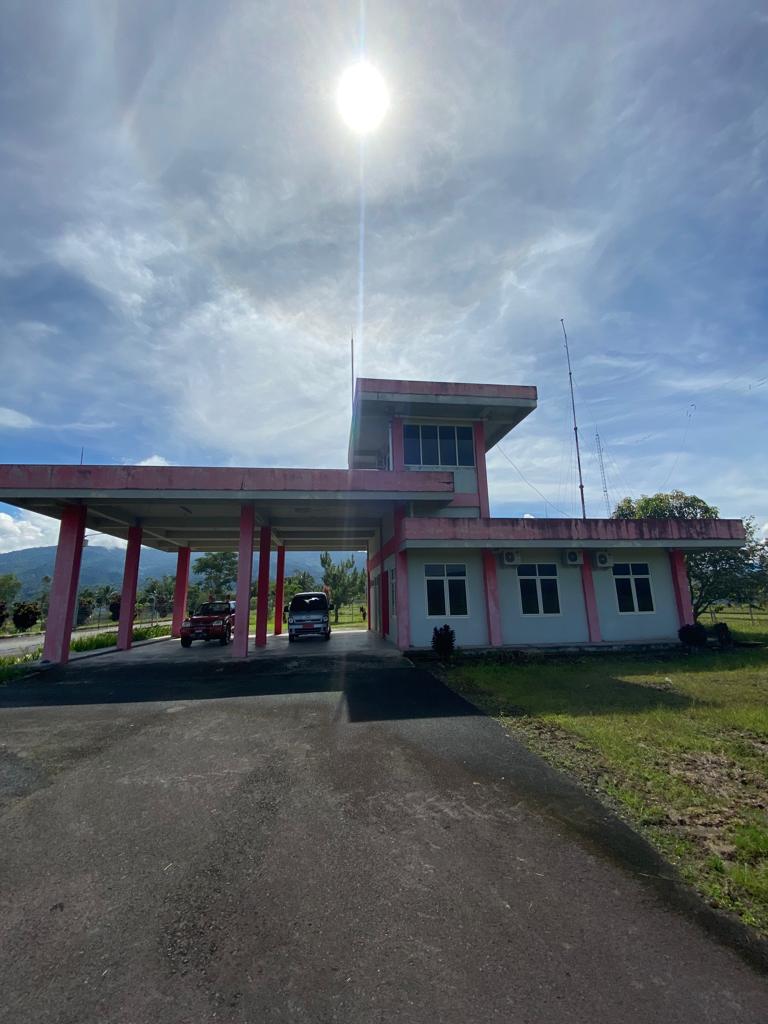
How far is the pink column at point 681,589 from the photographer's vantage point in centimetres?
1644

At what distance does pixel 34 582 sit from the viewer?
19788 centimetres

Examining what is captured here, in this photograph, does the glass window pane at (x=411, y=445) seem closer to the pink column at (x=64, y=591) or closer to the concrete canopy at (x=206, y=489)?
the concrete canopy at (x=206, y=489)

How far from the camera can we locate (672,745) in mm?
6074

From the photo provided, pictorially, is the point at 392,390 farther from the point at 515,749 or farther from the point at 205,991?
the point at 205,991

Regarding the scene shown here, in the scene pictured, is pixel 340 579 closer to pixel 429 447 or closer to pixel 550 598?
pixel 429 447

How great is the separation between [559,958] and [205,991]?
2041mm

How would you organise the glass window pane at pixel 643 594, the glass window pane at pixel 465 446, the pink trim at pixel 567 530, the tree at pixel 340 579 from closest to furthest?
the pink trim at pixel 567 530
the glass window pane at pixel 643 594
the glass window pane at pixel 465 446
the tree at pixel 340 579

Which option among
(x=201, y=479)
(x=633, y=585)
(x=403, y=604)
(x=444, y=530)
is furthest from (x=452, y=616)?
(x=201, y=479)

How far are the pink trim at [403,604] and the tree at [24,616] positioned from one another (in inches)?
1181

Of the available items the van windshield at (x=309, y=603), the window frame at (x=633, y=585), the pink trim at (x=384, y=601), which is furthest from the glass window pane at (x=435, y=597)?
the van windshield at (x=309, y=603)

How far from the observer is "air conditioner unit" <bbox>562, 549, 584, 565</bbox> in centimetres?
1617

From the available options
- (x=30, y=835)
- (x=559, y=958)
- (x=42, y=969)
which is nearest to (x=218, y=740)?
(x=30, y=835)

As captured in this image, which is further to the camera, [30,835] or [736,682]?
[736,682]

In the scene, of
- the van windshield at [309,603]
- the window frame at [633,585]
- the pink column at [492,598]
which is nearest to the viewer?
the pink column at [492,598]
